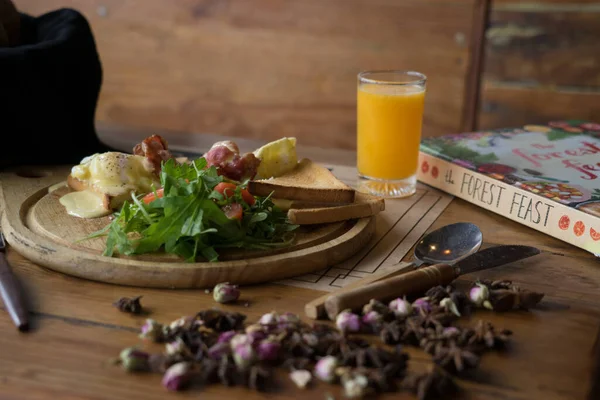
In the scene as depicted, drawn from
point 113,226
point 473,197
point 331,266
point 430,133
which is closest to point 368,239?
point 331,266

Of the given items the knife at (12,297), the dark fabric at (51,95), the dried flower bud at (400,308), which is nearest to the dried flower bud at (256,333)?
the dried flower bud at (400,308)

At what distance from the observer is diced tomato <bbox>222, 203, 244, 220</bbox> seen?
1.34 metres

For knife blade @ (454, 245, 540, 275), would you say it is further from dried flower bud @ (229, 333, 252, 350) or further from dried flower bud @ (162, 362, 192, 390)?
dried flower bud @ (162, 362, 192, 390)

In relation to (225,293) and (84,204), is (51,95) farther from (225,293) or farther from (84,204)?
(225,293)

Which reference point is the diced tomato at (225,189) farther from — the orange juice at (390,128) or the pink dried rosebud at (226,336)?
the orange juice at (390,128)

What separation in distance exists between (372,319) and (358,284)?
129mm

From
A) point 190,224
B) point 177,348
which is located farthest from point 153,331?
point 190,224

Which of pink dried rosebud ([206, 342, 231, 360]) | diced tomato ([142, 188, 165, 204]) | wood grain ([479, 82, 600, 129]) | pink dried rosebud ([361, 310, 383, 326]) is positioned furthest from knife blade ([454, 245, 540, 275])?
wood grain ([479, 82, 600, 129])

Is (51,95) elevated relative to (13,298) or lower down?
elevated

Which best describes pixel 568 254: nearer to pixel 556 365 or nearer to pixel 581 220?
pixel 581 220

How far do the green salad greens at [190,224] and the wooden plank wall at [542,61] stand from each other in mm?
2363

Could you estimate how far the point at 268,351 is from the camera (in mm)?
999

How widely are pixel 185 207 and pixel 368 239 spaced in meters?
0.41

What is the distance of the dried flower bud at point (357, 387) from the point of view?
3.05ft
